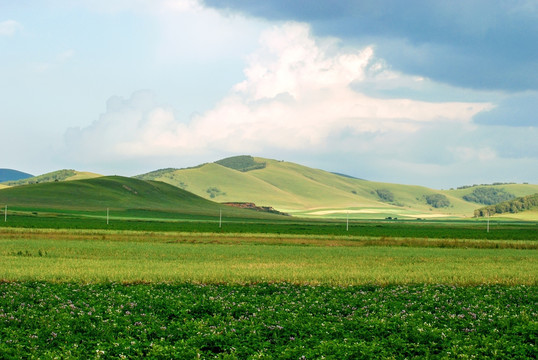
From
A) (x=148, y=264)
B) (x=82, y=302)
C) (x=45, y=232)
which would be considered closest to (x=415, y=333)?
(x=82, y=302)

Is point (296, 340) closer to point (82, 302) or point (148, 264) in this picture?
point (82, 302)

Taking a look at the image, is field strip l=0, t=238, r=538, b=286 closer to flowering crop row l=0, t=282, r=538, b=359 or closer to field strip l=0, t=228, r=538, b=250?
flowering crop row l=0, t=282, r=538, b=359

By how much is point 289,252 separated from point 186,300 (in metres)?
25.6

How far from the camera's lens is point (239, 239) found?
62656mm

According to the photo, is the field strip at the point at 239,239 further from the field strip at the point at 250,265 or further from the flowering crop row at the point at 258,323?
the flowering crop row at the point at 258,323

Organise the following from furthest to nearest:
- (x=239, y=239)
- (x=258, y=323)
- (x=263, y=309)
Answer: (x=239, y=239), (x=263, y=309), (x=258, y=323)

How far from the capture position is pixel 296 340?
1733cm

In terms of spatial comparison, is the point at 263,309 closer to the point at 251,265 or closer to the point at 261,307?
the point at 261,307

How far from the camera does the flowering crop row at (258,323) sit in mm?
16219

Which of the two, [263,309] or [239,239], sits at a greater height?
[239,239]

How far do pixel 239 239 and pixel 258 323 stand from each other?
4383 cm

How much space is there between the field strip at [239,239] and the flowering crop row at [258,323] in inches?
1337

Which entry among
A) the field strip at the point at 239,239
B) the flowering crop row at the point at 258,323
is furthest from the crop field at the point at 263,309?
the field strip at the point at 239,239

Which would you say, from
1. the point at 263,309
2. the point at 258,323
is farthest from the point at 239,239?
the point at 258,323
